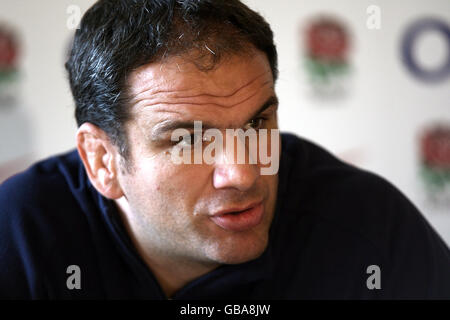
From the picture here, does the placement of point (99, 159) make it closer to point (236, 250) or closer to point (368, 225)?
point (236, 250)

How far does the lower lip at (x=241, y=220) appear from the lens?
2.50ft

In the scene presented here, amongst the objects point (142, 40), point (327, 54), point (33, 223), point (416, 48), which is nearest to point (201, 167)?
point (142, 40)

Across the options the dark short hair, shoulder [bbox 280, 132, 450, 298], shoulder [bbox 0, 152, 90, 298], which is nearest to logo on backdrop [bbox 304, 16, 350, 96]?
shoulder [bbox 280, 132, 450, 298]

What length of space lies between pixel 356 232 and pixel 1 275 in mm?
619

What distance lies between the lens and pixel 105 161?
879mm

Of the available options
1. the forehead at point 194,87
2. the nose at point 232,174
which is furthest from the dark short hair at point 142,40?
the nose at point 232,174

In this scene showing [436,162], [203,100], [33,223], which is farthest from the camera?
[436,162]

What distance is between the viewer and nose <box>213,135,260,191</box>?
2.38ft

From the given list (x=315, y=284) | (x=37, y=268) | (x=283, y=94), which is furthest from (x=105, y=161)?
(x=283, y=94)

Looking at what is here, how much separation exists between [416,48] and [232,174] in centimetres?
131

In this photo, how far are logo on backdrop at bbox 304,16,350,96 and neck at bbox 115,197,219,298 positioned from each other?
1.04 meters

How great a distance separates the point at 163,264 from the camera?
0.91 m

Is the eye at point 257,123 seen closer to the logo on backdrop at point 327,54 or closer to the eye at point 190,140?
the eye at point 190,140
